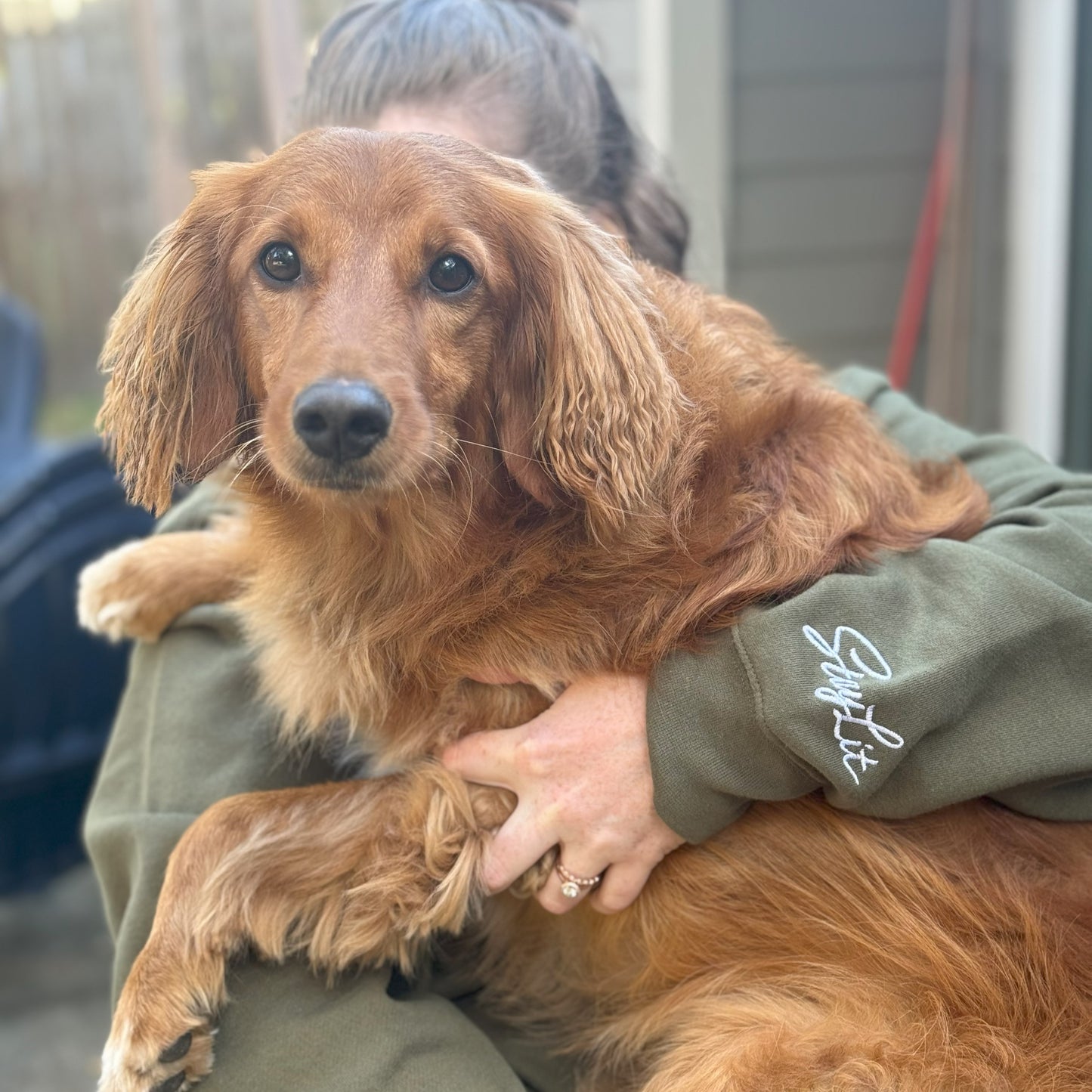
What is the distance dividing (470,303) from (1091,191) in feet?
11.1

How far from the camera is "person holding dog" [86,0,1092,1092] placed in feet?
5.15

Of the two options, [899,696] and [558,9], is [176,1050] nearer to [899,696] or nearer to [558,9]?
[899,696]

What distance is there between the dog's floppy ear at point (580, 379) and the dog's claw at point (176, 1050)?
0.94 meters

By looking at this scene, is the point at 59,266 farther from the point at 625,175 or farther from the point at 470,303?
the point at 470,303

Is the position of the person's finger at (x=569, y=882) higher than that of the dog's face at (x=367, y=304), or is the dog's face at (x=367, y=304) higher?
the dog's face at (x=367, y=304)

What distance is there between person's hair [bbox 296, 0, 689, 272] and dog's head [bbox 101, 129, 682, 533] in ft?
1.55

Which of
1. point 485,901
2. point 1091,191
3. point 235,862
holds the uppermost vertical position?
point 1091,191

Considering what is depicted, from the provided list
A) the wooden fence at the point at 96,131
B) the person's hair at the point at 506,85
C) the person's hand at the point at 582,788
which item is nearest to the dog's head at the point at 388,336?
the person's hand at the point at 582,788

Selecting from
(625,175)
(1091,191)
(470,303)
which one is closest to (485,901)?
(470,303)

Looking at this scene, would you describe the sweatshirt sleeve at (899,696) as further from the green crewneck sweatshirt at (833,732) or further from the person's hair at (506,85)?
the person's hair at (506,85)

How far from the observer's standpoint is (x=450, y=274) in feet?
5.49

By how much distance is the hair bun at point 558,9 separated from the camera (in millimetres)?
2436

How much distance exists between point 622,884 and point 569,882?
0.27ft

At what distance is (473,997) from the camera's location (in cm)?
204
